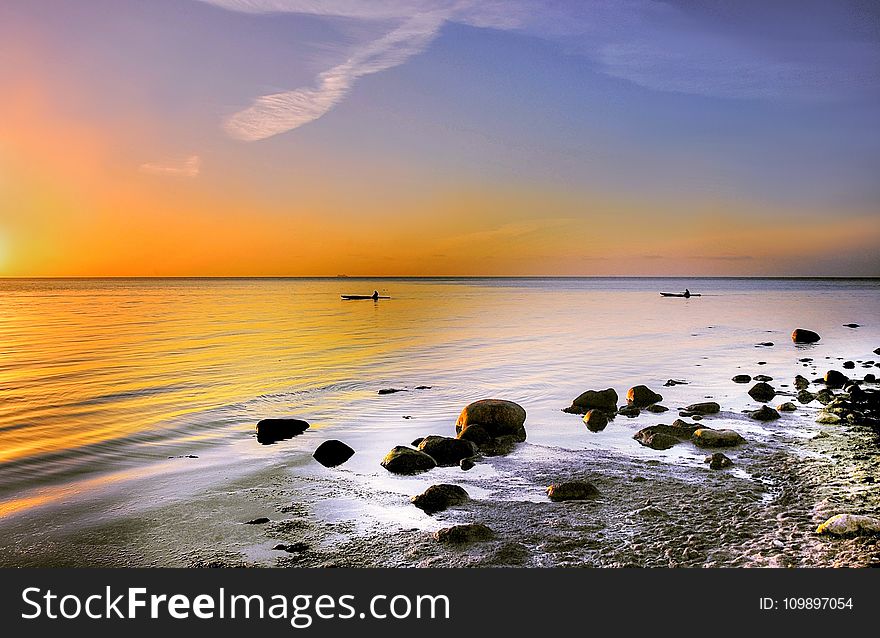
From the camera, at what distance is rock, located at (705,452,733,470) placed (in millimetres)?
10086

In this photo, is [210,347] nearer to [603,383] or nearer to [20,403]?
[20,403]

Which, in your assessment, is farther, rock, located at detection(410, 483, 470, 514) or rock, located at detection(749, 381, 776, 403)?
rock, located at detection(749, 381, 776, 403)

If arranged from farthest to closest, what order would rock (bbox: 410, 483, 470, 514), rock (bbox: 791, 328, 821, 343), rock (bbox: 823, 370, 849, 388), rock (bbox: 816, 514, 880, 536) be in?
rock (bbox: 791, 328, 821, 343)
rock (bbox: 823, 370, 849, 388)
rock (bbox: 410, 483, 470, 514)
rock (bbox: 816, 514, 880, 536)

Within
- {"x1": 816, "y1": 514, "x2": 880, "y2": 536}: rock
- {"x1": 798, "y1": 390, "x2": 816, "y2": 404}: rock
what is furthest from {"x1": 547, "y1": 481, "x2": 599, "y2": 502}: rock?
{"x1": 798, "y1": 390, "x2": 816, "y2": 404}: rock

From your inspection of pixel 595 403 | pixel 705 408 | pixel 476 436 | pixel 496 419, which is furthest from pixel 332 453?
pixel 705 408

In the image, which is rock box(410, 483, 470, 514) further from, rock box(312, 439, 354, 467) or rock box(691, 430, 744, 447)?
rock box(691, 430, 744, 447)

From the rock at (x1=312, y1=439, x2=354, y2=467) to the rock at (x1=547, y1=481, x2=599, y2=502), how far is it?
156 inches

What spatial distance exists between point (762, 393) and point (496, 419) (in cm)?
839

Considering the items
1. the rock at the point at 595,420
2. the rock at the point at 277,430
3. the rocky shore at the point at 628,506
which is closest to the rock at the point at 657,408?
the rocky shore at the point at 628,506

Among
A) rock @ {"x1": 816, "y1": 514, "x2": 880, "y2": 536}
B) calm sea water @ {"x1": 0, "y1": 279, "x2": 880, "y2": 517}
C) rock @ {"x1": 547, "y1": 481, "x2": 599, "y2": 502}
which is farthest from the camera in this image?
calm sea water @ {"x1": 0, "y1": 279, "x2": 880, "y2": 517}

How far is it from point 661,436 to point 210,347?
23542 mm

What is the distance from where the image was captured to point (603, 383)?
63.9ft

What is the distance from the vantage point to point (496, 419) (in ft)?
41.3

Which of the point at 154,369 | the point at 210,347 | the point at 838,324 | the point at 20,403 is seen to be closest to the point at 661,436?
the point at 20,403
